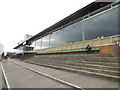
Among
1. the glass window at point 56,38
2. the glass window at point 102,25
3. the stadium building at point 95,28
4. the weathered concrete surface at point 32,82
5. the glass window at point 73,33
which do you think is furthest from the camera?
the glass window at point 56,38

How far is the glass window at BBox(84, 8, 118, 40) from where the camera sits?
8.73 m

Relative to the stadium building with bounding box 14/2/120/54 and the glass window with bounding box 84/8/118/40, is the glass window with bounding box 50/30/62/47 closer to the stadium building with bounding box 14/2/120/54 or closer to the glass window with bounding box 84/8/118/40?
the stadium building with bounding box 14/2/120/54

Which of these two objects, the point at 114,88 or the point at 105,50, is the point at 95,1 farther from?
the point at 114,88

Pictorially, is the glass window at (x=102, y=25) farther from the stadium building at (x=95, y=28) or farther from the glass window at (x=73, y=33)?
the glass window at (x=73, y=33)

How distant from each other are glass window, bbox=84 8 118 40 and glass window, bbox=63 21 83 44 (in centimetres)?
114

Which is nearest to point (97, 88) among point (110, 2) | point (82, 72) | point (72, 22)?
Result: point (82, 72)

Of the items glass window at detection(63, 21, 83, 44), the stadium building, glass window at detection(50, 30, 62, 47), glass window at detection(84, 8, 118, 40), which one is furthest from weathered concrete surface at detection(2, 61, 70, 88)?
glass window at detection(50, 30, 62, 47)

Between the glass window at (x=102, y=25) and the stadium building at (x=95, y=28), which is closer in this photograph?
the stadium building at (x=95, y=28)

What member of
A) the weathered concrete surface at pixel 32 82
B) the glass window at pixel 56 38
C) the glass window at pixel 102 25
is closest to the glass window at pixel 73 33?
the glass window at pixel 102 25

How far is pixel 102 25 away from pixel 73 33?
192 inches

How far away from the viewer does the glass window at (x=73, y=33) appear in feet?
41.9

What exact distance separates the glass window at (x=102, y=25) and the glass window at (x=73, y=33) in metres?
1.14

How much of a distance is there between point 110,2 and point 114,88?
31.7 ft

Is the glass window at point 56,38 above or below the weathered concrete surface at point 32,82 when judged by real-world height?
above
